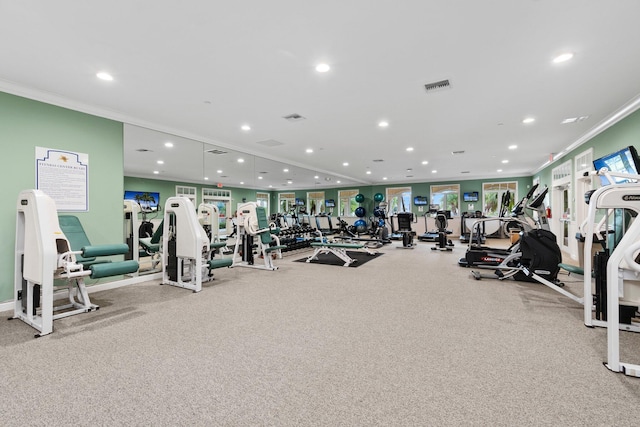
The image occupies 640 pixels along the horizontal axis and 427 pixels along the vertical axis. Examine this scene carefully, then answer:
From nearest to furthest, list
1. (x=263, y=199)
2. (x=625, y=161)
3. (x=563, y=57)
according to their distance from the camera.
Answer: (x=563, y=57) < (x=625, y=161) < (x=263, y=199)

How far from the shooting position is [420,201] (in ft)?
45.8

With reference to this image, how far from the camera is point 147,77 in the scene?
327 cm

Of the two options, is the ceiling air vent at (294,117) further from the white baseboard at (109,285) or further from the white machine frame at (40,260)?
the white baseboard at (109,285)

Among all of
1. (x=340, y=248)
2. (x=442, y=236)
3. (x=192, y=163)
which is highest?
(x=192, y=163)

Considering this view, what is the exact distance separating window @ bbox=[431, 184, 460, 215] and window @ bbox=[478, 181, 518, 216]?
3.68 feet

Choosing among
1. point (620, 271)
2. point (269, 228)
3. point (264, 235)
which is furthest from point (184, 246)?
point (620, 271)

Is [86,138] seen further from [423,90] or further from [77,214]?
[423,90]

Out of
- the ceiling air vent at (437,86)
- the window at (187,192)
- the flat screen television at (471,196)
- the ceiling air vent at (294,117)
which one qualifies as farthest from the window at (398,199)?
the ceiling air vent at (437,86)

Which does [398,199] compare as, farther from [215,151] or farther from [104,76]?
[104,76]

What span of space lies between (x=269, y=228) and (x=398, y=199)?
1041cm

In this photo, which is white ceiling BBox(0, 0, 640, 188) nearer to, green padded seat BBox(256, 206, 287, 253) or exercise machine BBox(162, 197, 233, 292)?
exercise machine BBox(162, 197, 233, 292)

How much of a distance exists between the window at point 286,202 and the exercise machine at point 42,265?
6509 mm

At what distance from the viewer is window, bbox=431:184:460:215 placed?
1341 centimetres

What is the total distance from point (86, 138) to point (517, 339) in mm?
5680
